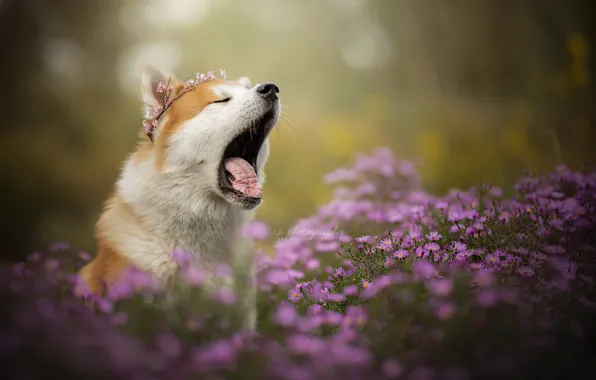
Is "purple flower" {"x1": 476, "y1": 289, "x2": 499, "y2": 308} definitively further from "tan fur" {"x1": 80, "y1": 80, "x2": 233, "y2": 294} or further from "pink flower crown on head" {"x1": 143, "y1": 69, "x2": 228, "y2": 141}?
"pink flower crown on head" {"x1": 143, "y1": 69, "x2": 228, "y2": 141}

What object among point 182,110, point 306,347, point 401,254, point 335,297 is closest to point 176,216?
point 182,110

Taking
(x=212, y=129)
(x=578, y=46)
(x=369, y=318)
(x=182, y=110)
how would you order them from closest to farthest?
(x=369, y=318), (x=212, y=129), (x=182, y=110), (x=578, y=46)

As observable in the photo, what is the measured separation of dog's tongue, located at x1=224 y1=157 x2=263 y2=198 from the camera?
2770 mm

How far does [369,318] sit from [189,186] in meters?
1.37

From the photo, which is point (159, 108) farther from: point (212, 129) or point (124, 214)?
point (124, 214)

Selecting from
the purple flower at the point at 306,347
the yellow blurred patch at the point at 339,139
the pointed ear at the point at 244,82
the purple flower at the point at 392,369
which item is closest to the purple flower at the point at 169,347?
the purple flower at the point at 306,347

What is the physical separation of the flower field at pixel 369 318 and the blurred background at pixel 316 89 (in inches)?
97.2

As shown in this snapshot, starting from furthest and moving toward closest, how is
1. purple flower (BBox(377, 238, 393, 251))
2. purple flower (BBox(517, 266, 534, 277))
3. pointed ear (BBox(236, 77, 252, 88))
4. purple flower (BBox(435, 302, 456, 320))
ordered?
pointed ear (BBox(236, 77, 252, 88)) < purple flower (BBox(377, 238, 393, 251)) < purple flower (BBox(517, 266, 534, 277)) < purple flower (BBox(435, 302, 456, 320))

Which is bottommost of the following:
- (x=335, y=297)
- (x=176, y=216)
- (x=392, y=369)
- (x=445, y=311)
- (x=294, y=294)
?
(x=392, y=369)

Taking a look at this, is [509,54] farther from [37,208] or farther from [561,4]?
[37,208]

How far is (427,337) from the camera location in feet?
5.62

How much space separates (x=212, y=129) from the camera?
8.92ft

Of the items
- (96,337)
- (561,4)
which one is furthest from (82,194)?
(561,4)

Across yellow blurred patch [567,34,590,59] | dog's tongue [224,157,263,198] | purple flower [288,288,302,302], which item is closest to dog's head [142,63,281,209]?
dog's tongue [224,157,263,198]
